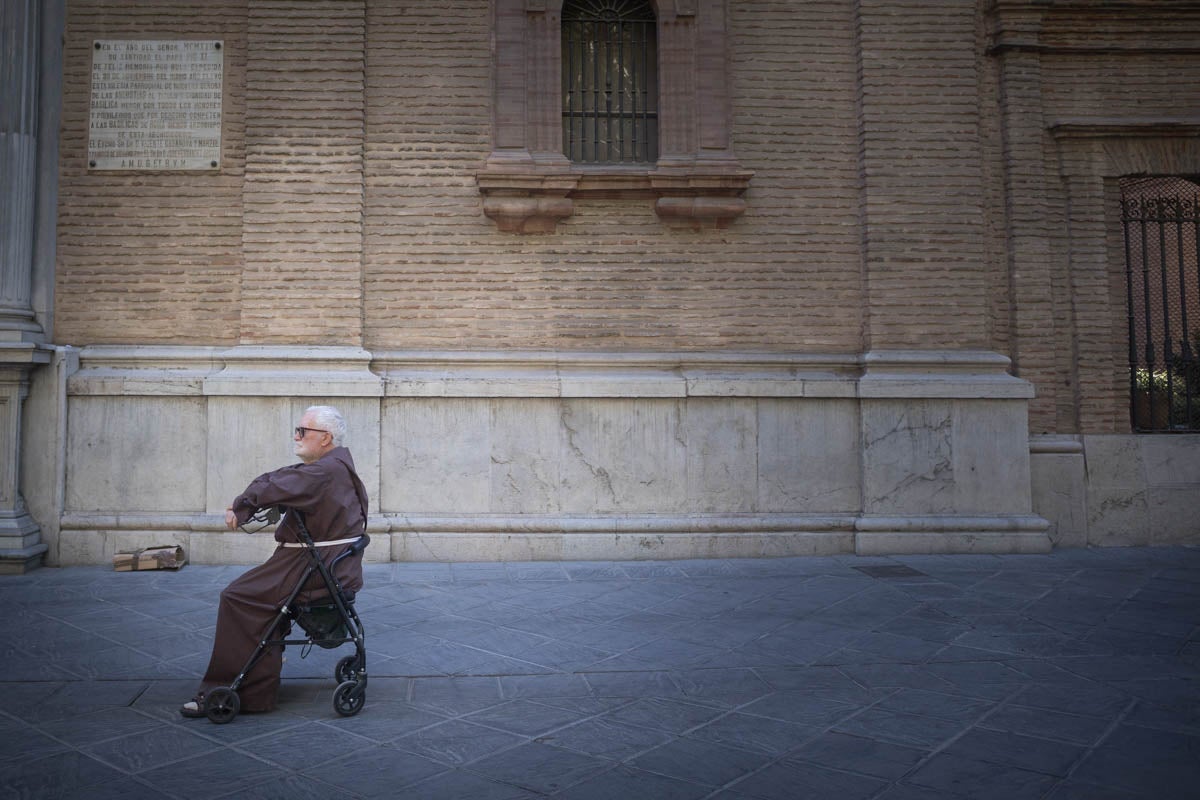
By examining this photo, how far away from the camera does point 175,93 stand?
7758 mm

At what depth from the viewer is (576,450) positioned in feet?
25.0

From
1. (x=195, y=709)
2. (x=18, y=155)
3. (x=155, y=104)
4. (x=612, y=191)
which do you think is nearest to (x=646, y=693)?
(x=195, y=709)

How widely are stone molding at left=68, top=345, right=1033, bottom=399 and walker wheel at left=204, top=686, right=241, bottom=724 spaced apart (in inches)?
156

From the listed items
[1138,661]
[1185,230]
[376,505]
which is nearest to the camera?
[1138,661]

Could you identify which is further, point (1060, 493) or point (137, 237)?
point (1060, 493)

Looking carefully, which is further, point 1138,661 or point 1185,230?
point 1185,230

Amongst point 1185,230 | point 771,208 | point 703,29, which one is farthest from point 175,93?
point 1185,230

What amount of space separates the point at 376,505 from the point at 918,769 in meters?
5.40

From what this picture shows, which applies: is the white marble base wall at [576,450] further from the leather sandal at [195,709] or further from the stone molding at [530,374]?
the leather sandal at [195,709]

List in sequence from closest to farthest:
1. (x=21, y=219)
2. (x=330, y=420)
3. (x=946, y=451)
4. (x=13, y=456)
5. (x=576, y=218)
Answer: (x=330, y=420) → (x=13, y=456) → (x=21, y=219) → (x=946, y=451) → (x=576, y=218)

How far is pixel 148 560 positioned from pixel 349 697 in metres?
4.13

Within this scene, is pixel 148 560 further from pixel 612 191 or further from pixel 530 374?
pixel 612 191

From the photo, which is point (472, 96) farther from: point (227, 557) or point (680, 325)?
point (227, 557)

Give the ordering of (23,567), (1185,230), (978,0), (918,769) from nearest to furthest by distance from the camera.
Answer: (918,769), (23,567), (978,0), (1185,230)
